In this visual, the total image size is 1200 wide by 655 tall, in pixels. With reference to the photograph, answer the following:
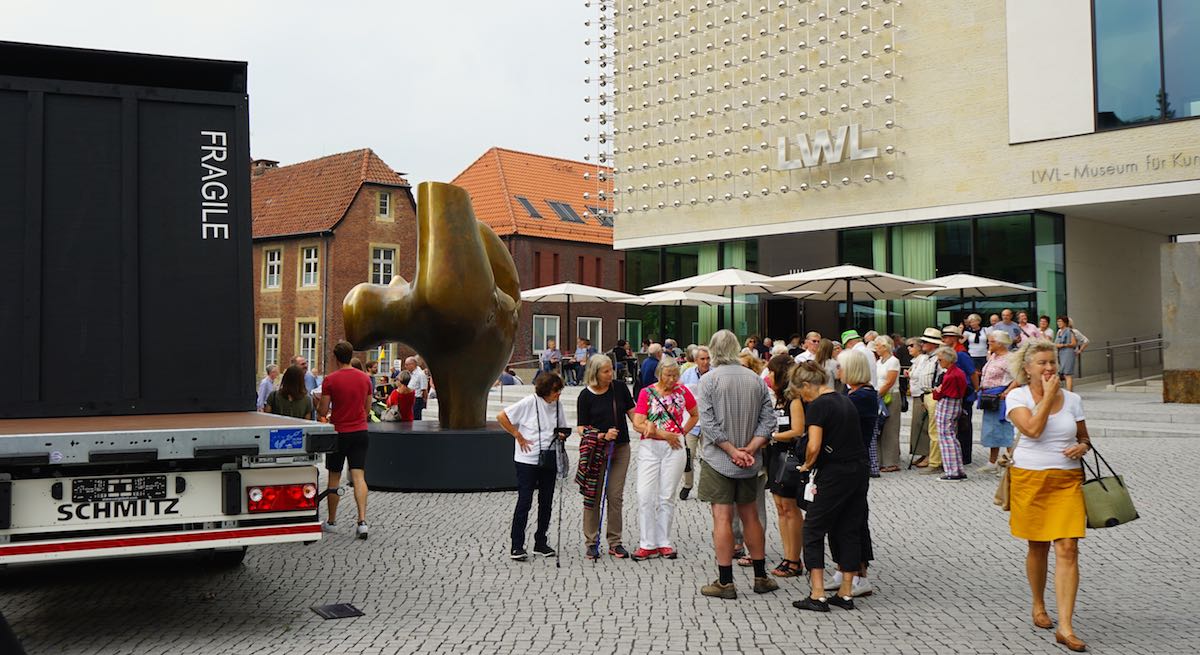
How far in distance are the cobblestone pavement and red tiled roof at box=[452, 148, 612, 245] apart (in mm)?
39980

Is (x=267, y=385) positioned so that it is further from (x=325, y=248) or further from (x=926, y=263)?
(x=325, y=248)

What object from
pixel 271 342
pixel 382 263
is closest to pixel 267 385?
pixel 382 263

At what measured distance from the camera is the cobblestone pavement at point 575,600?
618 cm

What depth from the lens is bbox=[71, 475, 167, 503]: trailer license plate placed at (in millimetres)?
5871

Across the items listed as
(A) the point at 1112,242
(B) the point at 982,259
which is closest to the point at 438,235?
(B) the point at 982,259

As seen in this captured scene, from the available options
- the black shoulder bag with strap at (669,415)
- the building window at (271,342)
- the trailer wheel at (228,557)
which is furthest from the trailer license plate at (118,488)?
the building window at (271,342)

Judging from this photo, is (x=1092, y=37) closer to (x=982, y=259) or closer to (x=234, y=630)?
(x=982, y=259)

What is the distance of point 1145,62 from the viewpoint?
2397 cm

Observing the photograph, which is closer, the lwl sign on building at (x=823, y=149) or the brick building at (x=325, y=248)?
the lwl sign on building at (x=823, y=149)

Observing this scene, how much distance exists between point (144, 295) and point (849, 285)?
18.1 m

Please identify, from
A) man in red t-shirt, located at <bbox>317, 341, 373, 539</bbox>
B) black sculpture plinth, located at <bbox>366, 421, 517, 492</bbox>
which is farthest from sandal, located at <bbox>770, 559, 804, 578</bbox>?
black sculpture plinth, located at <bbox>366, 421, 517, 492</bbox>

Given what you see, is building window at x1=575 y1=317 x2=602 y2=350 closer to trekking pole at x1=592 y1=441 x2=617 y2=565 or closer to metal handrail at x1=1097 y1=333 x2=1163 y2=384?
metal handrail at x1=1097 y1=333 x2=1163 y2=384

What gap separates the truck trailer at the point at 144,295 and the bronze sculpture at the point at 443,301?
491 centimetres

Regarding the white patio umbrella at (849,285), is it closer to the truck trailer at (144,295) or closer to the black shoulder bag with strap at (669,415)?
the black shoulder bag with strap at (669,415)
